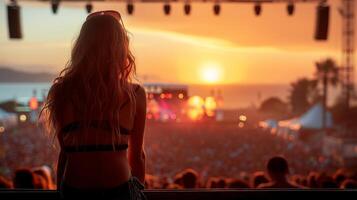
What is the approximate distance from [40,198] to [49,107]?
83 centimetres

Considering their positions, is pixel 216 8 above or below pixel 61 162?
above

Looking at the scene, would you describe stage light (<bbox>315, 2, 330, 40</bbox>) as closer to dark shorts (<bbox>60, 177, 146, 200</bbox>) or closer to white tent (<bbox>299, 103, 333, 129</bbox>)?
dark shorts (<bbox>60, 177, 146, 200</bbox>)

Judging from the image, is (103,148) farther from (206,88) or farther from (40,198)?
(206,88)

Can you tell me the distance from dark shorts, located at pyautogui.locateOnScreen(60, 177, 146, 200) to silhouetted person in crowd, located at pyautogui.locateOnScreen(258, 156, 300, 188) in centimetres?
301

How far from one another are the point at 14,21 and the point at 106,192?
8940 millimetres

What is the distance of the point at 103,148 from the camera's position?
6.76 ft

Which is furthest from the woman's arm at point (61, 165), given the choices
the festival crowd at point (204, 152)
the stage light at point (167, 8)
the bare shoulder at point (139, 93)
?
the festival crowd at point (204, 152)

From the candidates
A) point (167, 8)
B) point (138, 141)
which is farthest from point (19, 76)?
point (138, 141)

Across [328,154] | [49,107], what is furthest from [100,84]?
[328,154]

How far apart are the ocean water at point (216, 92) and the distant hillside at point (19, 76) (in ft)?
0.52

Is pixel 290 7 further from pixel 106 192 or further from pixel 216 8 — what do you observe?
pixel 106 192

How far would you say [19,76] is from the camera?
14.8m

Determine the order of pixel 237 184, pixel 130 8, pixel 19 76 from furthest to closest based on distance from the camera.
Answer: pixel 19 76 < pixel 130 8 < pixel 237 184

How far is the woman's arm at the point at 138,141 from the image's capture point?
Result: 213 cm
